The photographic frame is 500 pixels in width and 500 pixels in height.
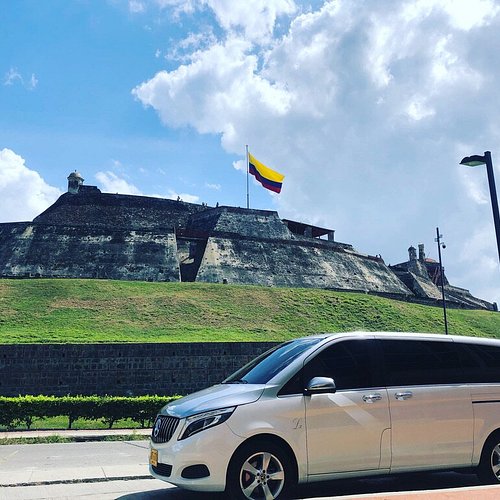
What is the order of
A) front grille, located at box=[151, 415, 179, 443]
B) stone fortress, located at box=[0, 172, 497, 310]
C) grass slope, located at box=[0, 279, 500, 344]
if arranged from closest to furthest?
front grille, located at box=[151, 415, 179, 443] → grass slope, located at box=[0, 279, 500, 344] → stone fortress, located at box=[0, 172, 497, 310]

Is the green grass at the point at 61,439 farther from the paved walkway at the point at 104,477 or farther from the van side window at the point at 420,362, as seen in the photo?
the van side window at the point at 420,362

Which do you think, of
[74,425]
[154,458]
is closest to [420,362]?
[154,458]

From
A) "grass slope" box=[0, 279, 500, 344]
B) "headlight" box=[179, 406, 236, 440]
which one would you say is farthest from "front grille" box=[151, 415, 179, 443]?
"grass slope" box=[0, 279, 500, 344]

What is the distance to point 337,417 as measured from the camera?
479cm

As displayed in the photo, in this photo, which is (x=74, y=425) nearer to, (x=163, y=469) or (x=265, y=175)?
(x=163, y=469)

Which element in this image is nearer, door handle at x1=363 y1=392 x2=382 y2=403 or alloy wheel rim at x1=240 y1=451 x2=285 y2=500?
alloy wheel rim at x1=240 y1=451 x2=285 y2=500

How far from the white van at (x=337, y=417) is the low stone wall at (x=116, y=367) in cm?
1306

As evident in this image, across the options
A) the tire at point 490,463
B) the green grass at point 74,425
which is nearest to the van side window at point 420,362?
the tire at point 490,463

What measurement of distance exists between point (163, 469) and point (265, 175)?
123 ft

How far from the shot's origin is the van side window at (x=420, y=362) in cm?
529

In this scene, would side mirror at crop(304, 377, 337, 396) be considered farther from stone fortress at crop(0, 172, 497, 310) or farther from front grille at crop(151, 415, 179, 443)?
stone fortress at crop(0, 172, 497, 310)

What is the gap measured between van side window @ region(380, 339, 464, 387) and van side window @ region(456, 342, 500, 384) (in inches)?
4.0

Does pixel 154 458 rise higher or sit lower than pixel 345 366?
lower

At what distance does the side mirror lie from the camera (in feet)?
15.6
